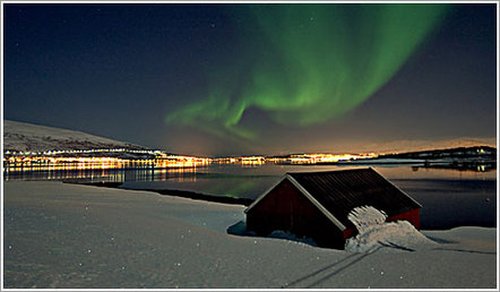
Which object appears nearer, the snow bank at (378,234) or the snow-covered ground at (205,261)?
the snow-covered ground at (205,261)

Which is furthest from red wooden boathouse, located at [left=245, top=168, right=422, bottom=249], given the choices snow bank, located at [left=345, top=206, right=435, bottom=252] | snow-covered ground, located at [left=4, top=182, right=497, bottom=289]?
snow-covered ground, located at [left=4, top=182, right=497, bottom=289]

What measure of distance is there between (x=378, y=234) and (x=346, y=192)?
9.62 ft

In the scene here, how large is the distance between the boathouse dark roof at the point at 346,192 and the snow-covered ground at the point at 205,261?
2.13 m

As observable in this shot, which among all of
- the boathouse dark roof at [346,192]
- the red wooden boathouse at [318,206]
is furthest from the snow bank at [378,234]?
the boathouse dark roof at [346,192]

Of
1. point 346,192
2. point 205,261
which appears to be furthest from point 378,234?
point 205,261

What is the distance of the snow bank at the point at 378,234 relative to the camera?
60.3ft

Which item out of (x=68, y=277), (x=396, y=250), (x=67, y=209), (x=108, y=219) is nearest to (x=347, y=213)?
(x=396, y=250)

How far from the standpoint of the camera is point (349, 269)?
14406 millimetres

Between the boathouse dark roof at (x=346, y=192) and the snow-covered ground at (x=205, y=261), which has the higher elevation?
the boathouse dark roof at (x=346, y=192)

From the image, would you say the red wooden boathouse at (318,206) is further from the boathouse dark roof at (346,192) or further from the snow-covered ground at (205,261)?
the snow-covered ground at (205,261)

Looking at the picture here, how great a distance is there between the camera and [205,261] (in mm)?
15281

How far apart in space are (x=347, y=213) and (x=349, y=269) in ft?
17.8

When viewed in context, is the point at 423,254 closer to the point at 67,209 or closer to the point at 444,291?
the point at 444,291

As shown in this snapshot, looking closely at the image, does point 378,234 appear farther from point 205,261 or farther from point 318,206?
point 205,261
